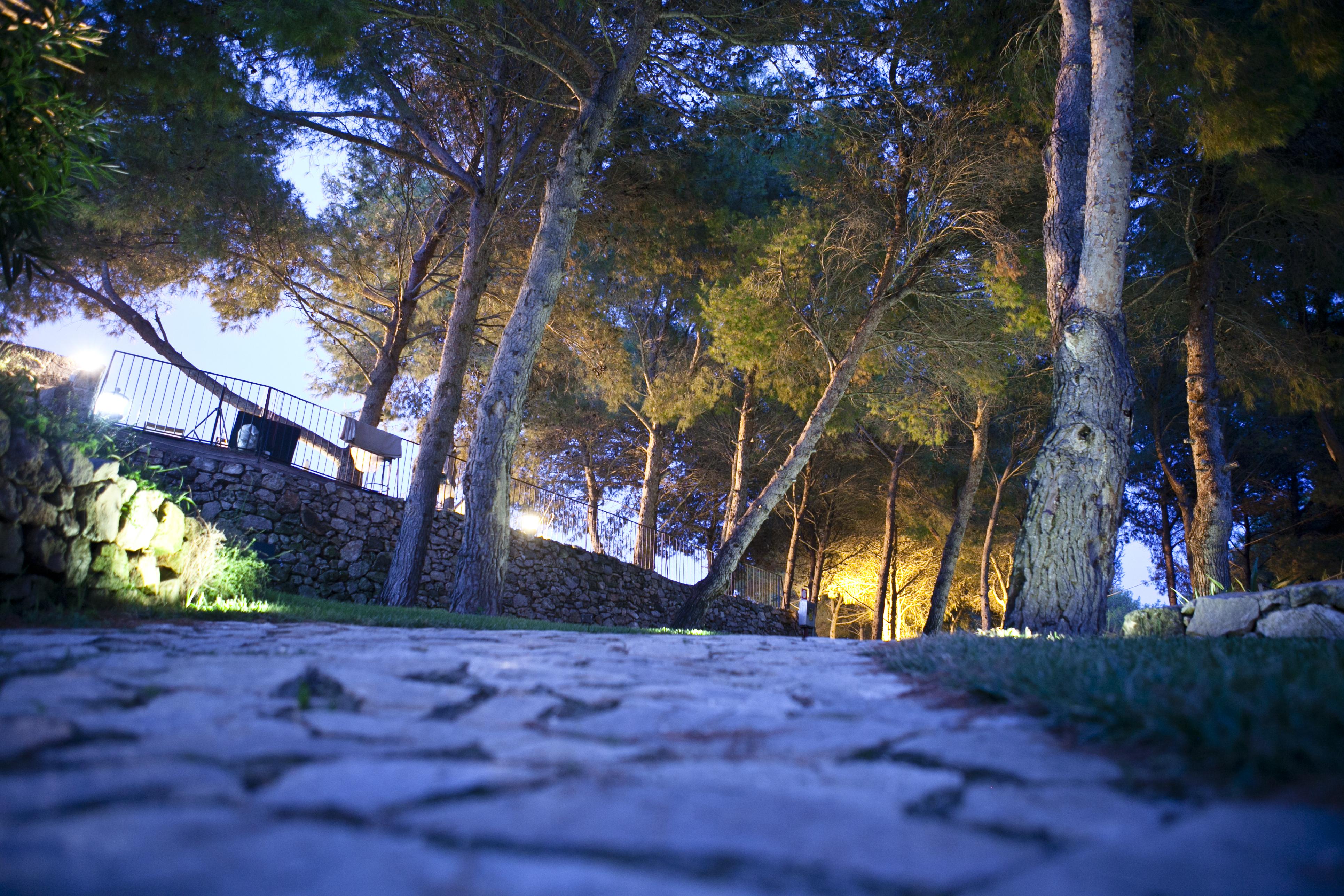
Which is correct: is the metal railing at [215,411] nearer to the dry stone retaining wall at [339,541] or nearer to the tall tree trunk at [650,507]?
the dry stone retaining wall at [339,541]

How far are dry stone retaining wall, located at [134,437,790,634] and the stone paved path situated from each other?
6894 mm

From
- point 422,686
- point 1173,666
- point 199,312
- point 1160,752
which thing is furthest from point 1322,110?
point 199,312

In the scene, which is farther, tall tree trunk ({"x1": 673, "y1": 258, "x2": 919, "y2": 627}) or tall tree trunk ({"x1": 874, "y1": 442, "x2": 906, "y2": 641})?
tall tree trunk ({"x1": 874, "y1": 442, "x2": 906, "y2": 641})

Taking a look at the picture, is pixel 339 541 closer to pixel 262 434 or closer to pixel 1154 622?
pixel 262 434

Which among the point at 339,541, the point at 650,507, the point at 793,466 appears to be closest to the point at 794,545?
the point at 650,507

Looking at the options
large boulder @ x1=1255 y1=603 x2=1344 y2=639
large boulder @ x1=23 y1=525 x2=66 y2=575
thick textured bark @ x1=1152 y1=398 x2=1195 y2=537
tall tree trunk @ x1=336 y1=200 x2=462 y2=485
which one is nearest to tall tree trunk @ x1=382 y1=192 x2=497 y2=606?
tall tree trunk @ x1=336 y1=200 x2=462 y2=485

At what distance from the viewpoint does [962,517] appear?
13.2 metres

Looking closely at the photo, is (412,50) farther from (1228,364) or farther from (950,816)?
(1228,364)

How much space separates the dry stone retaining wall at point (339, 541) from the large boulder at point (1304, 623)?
27.7 ft

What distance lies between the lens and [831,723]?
167 centimetres

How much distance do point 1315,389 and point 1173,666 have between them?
393 inches

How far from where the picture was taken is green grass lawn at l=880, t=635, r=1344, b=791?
1.10 metres

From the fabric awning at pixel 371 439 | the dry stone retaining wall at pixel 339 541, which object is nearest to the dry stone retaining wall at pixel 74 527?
the dry stone retaining wall at pixel 339 541

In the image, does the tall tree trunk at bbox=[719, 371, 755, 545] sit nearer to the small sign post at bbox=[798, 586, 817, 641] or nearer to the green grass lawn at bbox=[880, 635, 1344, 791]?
the small sign post at bbox=[798, 586, 817, 641]
